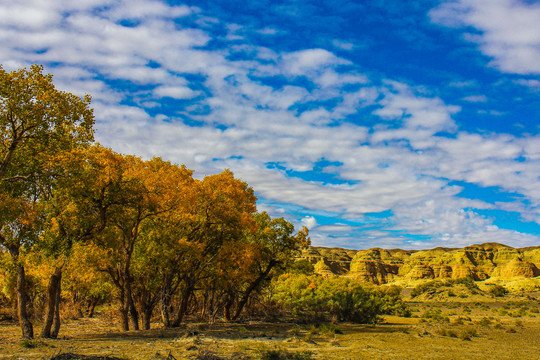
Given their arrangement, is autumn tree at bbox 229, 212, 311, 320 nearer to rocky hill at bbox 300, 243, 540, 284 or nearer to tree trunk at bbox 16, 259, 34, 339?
tree trunk at bbox 16, 259, 34, 339

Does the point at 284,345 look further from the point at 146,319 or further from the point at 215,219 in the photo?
the point at 146,319

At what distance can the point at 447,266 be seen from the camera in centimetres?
13288

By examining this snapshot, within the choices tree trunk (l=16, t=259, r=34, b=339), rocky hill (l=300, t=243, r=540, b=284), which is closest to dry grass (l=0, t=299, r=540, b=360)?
tree trunk (l=16, t=259, r=34, b=339)

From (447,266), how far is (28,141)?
142 metres

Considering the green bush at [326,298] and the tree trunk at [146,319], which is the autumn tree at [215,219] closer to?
the tree trunk at [146,319]

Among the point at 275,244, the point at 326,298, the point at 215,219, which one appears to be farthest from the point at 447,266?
the point at 215,219

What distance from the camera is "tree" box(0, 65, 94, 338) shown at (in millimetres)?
15034

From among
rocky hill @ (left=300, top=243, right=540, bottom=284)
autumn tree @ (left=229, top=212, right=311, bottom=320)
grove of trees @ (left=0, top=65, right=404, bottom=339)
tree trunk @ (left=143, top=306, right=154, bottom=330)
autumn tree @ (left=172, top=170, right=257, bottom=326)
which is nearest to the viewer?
grove of trees @ (left=0, top=65, right=404, bottom=339)

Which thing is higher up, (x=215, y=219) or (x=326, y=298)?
(x=215, y=219)

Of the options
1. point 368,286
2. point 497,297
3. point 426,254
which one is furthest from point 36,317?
point 426,254

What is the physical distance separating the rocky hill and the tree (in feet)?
345

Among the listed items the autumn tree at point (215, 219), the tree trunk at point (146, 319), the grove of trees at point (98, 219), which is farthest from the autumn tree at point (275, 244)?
the tree trunk at point (146, 319)

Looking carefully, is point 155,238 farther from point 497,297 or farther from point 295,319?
point 497,297

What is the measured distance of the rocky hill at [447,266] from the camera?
122m
